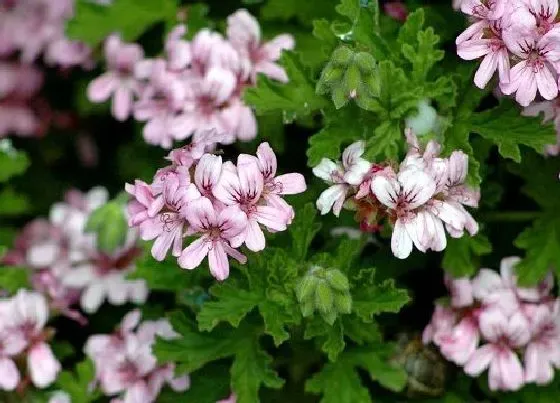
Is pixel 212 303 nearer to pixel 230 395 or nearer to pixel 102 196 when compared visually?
pixel 230 395

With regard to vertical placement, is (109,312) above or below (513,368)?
below

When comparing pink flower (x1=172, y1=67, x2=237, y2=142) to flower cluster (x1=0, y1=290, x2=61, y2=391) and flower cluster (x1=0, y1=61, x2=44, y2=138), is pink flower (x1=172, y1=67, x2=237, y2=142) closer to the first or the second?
flower cluster (x1=0, y1=290, x2=61, y2=391)

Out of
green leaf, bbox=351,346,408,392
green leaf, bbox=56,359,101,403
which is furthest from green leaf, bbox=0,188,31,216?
green leaf, bbox=351,346,408,392

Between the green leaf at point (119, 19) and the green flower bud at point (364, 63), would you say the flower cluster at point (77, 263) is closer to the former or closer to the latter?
the green leaf at point (119, 19)

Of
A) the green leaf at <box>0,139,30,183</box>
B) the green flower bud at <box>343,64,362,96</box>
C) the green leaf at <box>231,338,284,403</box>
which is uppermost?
the green flower bud at <box>343,64,362,96</box>

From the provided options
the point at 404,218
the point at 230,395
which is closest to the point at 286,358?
the point at 230,395

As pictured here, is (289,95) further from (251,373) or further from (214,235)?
(251,373)
